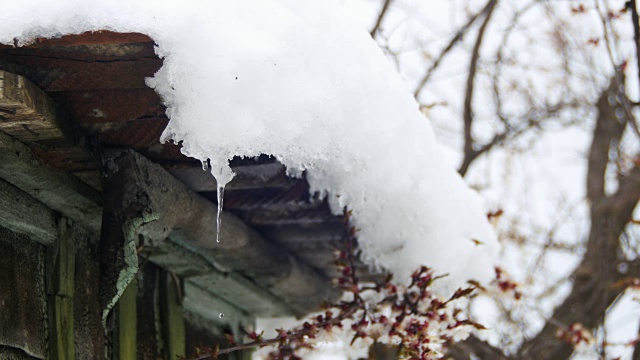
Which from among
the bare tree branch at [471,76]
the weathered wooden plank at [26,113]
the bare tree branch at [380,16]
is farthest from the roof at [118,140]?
the bare tree branch at [471,76]

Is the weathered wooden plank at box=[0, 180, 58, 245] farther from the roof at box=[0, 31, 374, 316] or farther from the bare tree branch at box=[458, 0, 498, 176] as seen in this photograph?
the bare tree branch at box=[458, 0, 498, 176]

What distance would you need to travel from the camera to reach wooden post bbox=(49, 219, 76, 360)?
1.82 metres

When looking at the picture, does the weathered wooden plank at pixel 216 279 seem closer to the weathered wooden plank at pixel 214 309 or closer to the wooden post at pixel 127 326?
the weathered wooden plank at pixel 214 309

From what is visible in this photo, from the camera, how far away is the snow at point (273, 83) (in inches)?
56.6

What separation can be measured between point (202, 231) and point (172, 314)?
1.22 feet

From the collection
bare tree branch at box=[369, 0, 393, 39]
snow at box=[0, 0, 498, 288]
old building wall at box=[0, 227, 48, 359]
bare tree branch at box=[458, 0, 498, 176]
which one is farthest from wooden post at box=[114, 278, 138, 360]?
bare tree branch at box=[458, 0, 498, 176]

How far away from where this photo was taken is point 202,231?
218cm

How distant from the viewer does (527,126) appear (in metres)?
5.83

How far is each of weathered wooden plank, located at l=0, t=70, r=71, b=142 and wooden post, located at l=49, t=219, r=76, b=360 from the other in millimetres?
365

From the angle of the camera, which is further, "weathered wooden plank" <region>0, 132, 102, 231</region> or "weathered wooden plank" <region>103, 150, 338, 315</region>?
"weathered wooden plank" <region>103, 150, 338, 315</region>

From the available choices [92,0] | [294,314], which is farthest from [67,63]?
[294,314]

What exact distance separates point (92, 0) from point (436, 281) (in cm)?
166

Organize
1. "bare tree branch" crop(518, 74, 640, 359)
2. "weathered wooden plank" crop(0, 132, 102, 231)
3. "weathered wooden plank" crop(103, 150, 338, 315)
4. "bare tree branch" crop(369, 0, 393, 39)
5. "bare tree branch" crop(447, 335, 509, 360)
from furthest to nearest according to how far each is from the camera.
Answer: "bare tree branch" crop(518, 74, 640, 359)
"bare tree branch" crop(447, 335, 509, 360)
"bare tree branch" crop(369, 0, 393, 39)
"weathered wooden plank" crop(103, 150, 338, 315)
"weathered wooden plank" crop(0, 132, 102, 231)

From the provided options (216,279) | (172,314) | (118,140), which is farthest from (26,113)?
(216,279)
